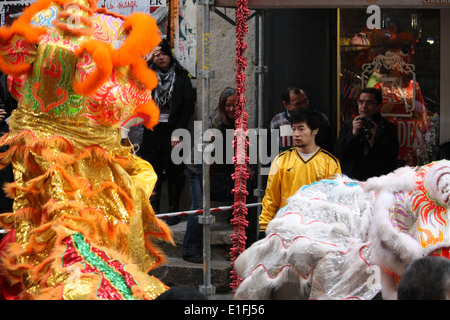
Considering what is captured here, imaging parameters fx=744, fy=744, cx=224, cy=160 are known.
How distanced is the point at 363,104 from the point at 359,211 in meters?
2.16

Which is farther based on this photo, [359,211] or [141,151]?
[141,151]

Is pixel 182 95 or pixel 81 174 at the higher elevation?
pixel 182 95

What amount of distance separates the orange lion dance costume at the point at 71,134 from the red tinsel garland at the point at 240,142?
108 cm

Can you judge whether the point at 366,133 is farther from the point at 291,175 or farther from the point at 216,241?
the point at 216,241

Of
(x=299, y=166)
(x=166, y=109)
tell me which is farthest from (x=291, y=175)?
(x=166, y=109)

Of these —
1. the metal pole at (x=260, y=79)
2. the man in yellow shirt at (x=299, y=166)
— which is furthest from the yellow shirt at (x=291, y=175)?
the metal pole at (x=260, y=79)

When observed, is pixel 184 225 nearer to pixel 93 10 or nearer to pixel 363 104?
pixel 363 104

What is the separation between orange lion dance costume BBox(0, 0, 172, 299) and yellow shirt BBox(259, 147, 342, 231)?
125cm

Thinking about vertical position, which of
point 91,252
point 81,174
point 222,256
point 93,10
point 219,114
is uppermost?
point 93,10

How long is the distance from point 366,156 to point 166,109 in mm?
1691

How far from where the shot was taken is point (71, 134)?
3688mm

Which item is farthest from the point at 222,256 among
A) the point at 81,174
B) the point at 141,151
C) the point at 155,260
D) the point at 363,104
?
the point at 81,174

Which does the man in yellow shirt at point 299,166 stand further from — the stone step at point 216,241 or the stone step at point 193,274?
the stone step at point 216,241

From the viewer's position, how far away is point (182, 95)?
237 inches
